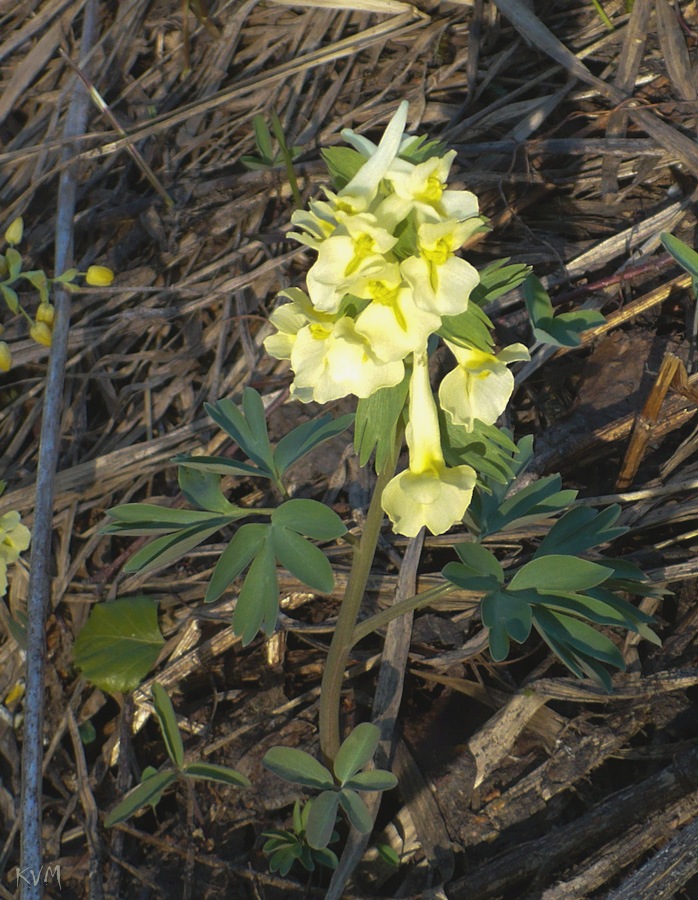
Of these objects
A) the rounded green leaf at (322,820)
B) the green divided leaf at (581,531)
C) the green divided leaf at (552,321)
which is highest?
the green divided leaf at (552,321)

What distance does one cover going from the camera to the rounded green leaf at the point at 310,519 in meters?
1.62

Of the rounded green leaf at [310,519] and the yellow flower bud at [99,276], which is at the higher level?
the yellow flower bud at [99,276]

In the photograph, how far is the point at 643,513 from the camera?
2191 millimetres

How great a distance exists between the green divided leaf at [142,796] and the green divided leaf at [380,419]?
1081mm

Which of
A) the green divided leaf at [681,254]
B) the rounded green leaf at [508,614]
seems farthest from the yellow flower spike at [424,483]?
the green divided leaf at [681,254]

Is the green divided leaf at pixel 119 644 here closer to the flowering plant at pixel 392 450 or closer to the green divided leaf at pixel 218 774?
the green divided leaf at pixel 218 774

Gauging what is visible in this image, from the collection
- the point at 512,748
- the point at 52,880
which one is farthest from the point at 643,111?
the point at 52,880

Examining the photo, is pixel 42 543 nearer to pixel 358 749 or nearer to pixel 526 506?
pixel 358 749

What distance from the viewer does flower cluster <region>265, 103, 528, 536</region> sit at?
1.31 metres

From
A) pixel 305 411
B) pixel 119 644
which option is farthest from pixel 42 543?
pixel 305 411

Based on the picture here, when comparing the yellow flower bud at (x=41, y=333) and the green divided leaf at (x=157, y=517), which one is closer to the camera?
the green divided leaf at (x=157, y=517)

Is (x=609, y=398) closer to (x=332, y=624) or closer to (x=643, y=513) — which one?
(x=643, y=513)

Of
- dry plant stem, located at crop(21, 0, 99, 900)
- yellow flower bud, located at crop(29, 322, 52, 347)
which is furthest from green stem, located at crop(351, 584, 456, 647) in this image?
yellow flower bud, located at crop(29, 322, 52, 347)

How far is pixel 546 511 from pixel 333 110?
2.04 meters
